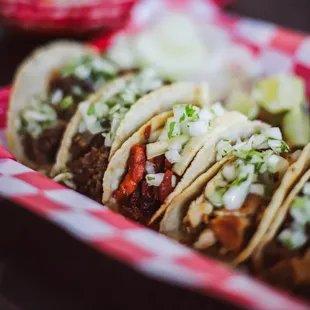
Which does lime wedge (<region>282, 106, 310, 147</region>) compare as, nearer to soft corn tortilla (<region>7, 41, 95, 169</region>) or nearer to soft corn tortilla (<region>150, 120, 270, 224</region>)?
soft corn tortilla (<region>150, 120, 270, 224</region>)

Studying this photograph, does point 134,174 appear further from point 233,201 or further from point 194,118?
point 233,201

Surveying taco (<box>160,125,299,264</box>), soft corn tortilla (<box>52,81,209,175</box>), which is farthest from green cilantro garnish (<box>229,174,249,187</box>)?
soft corn tortilla (<box>52,81,209,175</box>)

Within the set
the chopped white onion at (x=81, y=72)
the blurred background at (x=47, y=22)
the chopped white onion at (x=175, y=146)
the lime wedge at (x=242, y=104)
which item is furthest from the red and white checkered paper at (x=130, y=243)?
the blurred background at (x=47, y=22)

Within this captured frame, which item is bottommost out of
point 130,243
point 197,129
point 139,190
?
point 139,190

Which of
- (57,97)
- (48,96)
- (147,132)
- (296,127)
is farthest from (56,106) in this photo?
(296,127)

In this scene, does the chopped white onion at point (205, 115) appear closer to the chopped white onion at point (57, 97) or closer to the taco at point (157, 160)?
the taco at point (157, 160)
